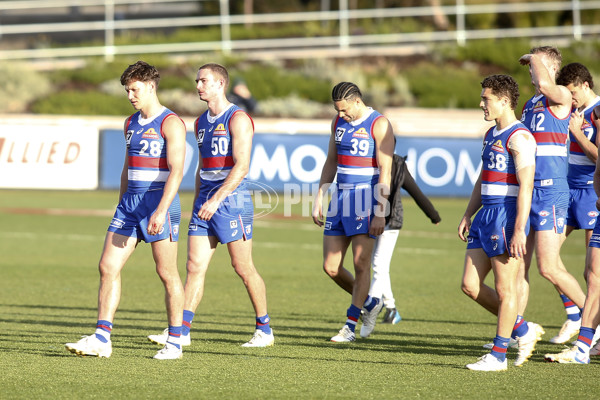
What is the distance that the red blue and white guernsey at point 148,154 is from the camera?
7180 mm

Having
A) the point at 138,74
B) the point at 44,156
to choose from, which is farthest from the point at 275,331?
the point at 44,156

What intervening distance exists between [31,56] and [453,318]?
24.7m

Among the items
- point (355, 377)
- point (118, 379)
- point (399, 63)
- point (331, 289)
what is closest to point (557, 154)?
point (355, 377)

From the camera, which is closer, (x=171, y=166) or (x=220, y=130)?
(x=171, y=166)

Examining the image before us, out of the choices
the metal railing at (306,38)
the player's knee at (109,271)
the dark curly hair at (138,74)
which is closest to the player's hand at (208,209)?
the player's knee at (109,271)

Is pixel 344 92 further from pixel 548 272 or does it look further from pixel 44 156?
pixel 44 156

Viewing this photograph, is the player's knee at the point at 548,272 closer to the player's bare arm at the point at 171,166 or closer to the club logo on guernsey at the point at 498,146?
the club logo on guernsey at the point at 498,146

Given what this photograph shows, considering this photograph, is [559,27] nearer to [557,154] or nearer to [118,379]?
[557,154]

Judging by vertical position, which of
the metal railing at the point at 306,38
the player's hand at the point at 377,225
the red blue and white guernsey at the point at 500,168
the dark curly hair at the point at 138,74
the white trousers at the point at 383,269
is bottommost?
the white trousers at the point at 383,269

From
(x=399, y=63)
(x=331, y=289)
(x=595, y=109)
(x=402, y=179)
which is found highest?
(x=399, y=63)

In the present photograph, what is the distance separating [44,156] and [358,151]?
13723 mm

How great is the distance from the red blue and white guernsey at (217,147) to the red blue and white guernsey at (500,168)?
6.46ft

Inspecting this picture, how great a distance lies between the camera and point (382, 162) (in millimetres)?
8023

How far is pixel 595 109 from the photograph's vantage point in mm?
7648
